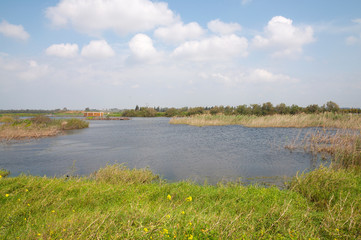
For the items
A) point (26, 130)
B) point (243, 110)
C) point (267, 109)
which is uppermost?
point (267, 109)

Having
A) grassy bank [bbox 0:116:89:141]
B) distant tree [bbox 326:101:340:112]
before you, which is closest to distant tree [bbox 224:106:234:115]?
distant tree [bbox 326:101:340:112]

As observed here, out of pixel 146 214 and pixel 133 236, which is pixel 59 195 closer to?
pixel 146 214

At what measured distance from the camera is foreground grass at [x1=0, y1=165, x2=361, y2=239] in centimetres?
347

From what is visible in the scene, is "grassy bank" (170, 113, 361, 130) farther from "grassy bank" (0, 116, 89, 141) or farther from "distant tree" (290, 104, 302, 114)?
"grassy bank" (0, 116, 89, 141)

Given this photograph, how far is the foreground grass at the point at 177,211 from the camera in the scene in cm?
347

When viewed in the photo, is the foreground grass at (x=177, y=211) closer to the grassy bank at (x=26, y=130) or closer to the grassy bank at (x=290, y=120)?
the grassy bank at (x=290, y=120)

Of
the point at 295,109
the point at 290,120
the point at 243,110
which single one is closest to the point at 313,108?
the point at 295,109

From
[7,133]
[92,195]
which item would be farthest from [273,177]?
[7,133]

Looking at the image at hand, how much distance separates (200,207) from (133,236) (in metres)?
2.03

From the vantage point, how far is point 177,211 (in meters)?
4.39

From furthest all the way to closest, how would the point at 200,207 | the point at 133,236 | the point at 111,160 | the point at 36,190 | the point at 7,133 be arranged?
the point at 7,133 < the point at 111,160 < the point at 36,190 < the point at 200,207 < the point at 133,236

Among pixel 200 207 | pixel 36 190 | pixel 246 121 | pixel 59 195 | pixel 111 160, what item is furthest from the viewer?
pixel 246 121

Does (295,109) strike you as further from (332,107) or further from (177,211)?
(177,211)

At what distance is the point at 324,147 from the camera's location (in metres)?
12.8
